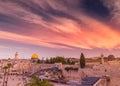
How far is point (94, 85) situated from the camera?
44.4 m

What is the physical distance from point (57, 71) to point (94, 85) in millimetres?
39943

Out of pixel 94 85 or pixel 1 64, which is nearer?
pixel 94 85

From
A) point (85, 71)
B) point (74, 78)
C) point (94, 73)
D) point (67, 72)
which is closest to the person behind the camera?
point (94, 73)

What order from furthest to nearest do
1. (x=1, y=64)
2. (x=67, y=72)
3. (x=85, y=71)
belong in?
(x=1, y=64)
(x=67, y=72)
(x=85, y=71)

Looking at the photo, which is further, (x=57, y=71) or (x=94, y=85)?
(x=57, y=71)

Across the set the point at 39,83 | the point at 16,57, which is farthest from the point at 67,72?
the point at 16,57

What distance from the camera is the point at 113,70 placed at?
45.5 metres

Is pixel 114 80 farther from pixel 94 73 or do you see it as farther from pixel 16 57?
pixel 16 57

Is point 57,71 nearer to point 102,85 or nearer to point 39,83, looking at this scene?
point 102,85

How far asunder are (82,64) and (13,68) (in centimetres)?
6884

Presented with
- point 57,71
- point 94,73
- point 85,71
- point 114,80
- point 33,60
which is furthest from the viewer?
point 33,60

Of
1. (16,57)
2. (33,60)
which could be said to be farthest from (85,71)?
(16,57)

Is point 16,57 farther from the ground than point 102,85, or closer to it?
farther from the ground

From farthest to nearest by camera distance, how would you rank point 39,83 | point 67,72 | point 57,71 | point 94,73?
1. point 57,71
2. point 67,72
3. point 94,73
4. point 39,83
